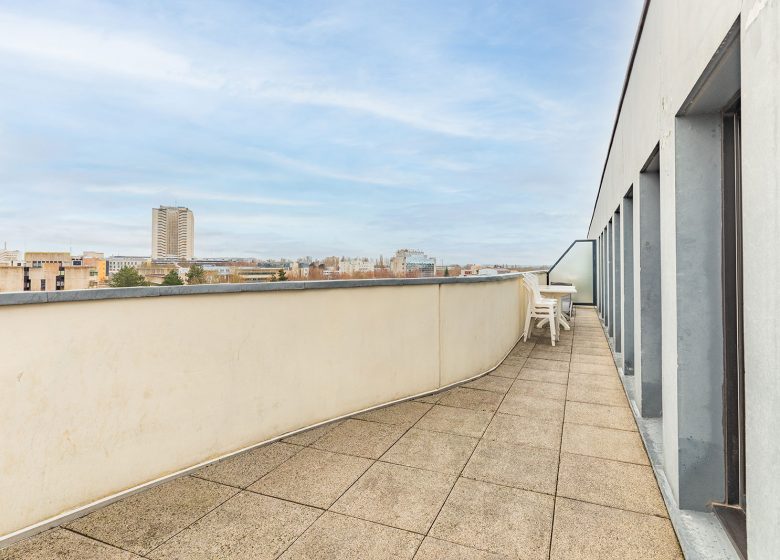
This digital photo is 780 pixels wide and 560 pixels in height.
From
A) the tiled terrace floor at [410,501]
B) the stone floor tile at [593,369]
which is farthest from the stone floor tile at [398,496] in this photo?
the stone floor tile at [593,369]

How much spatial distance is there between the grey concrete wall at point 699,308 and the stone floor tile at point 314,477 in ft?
6.17

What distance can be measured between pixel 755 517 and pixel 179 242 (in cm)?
977

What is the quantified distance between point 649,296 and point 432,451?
2.30 metres

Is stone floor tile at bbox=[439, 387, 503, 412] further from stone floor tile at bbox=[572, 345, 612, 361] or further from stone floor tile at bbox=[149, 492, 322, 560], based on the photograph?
stone floor tile at bbox=[572, 345, 612, 361]

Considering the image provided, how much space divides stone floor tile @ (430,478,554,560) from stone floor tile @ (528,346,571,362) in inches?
153

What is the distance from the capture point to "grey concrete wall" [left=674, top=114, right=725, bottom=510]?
1976mm

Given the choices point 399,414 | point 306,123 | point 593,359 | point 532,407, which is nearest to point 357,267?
point 399,414

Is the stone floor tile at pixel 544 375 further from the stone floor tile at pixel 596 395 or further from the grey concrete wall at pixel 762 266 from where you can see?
the grey concrete wall at pixel 762 266

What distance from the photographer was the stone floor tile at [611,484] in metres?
2.23

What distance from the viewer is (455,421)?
349 cm

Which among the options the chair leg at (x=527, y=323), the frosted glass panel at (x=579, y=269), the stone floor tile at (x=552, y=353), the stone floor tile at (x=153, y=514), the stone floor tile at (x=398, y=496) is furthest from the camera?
the frosted glass panel at (x=579, y=269)

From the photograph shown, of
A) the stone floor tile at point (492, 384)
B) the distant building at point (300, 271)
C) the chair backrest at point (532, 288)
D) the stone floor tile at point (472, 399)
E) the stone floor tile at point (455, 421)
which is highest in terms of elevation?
the distant building at point (300, 271)

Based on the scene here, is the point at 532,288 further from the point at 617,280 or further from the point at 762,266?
the point at 762,266

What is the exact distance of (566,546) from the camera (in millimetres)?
1879
